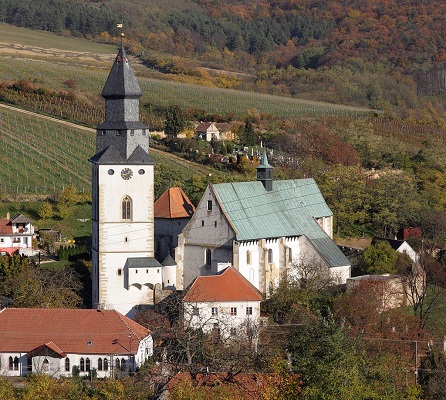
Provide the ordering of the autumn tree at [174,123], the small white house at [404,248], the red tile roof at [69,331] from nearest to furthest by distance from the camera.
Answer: the red tile roof at [69,331]
the small white house at [404,248]
the autumn tree at [174,123]

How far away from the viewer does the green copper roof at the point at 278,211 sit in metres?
72.1

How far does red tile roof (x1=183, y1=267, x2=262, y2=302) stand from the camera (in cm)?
6631

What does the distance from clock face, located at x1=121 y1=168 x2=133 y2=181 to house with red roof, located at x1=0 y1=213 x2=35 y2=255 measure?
1172 cm

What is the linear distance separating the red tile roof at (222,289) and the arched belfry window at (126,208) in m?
5.99

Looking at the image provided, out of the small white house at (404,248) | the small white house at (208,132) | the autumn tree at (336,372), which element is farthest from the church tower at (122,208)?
the small white house at (208,132)

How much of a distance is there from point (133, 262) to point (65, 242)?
39.2ft

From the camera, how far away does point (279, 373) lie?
173ft

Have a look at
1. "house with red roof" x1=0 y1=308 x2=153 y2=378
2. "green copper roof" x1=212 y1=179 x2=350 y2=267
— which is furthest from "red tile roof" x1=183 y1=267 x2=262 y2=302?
"house with red roof" x1=0 y1=308 x2=153 y2=378

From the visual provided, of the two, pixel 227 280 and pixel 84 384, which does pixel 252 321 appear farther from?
pixel 84 384

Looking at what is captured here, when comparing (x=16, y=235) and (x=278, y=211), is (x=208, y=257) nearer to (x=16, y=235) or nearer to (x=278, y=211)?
(x=278, y=211)

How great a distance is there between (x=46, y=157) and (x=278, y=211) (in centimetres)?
2890

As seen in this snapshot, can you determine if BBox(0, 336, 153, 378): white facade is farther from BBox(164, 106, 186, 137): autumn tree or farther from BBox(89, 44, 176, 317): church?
BBox(164, 106, 186, 137): autumn tree

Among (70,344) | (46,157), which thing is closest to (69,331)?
(70,344)

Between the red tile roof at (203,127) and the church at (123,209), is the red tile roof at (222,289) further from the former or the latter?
the red tile roof at (203,127)
